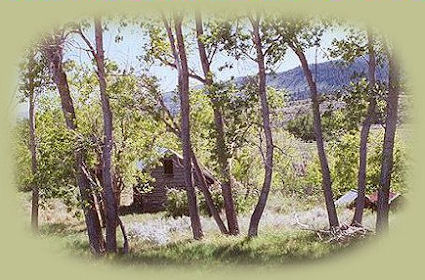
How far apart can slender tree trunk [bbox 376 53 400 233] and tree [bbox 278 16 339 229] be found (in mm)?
978

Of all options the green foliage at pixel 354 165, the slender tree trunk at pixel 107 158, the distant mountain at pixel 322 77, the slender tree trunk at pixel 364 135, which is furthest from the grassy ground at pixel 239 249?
the distant mountain at pixel 322 77

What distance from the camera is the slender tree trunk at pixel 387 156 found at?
960 centimetres

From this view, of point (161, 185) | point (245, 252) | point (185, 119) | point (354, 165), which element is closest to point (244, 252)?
point (245, 252)

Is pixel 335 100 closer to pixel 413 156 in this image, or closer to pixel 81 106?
pixel 413 156

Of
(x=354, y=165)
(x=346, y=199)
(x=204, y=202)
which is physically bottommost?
(x=346, y=199)

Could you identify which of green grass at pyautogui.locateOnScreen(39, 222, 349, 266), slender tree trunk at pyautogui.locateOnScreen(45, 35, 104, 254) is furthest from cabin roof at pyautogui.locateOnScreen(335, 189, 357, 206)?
slender tree trunk at pyautogui.locateOnScreen(45, 35, 104, 254)

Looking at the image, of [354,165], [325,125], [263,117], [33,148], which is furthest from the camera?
[354,165]

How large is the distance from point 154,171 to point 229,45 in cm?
1700

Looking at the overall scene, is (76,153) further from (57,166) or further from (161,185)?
(161,185)

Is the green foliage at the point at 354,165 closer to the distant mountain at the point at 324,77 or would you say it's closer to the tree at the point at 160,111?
the distant mountain at the point at 324,77

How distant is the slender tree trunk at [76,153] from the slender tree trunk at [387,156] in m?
5.56

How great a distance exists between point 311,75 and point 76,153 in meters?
5.14

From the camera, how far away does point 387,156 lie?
31.6 feet

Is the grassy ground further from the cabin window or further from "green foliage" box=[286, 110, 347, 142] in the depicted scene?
the cabin window
